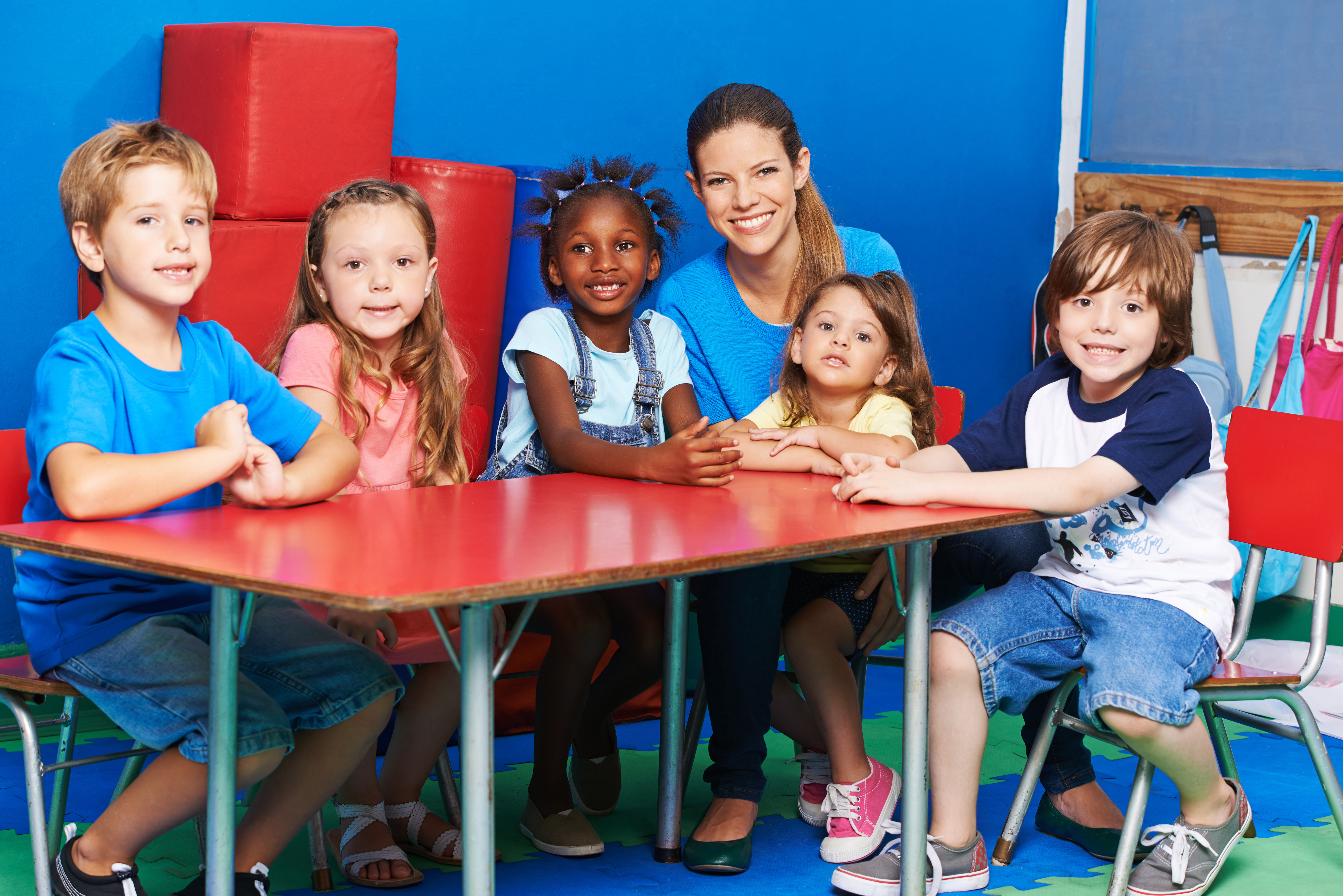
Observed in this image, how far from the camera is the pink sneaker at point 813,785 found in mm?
2529

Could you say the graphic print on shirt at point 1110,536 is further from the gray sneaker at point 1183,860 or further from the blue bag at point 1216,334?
the blue bag at point 1216,334

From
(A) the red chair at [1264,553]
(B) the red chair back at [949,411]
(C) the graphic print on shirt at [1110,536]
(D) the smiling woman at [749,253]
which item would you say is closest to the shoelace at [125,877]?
(D) the smiling woman at [749,253]

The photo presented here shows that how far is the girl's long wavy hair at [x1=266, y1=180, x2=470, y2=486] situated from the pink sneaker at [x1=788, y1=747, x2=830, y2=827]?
0.84 m

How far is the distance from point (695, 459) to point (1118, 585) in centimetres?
75

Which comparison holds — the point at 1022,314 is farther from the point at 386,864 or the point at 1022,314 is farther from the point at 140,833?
the point at 140,833

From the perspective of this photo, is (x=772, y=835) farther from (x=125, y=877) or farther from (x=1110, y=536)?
(x=125, y=877)

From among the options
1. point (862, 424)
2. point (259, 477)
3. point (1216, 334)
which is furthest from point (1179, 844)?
point (1216, 334)

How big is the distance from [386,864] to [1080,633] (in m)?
1.19

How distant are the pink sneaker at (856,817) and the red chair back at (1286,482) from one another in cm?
74

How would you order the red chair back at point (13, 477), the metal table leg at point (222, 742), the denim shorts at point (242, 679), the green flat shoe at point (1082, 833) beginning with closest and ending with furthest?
the metal table leg at point (222, 742), the denim shorts at point (242, 679), the red chair back at point (13, 477), the green flat shoe at point (1082, 833)

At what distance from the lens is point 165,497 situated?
1.75 meters

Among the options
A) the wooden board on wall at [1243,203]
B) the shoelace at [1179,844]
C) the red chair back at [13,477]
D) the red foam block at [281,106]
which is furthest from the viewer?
the wooden board on wall at [1243,203]

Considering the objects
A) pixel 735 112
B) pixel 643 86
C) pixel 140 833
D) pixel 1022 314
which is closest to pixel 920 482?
pixel 735 112

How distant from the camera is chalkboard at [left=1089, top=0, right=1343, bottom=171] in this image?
3.70 meters
